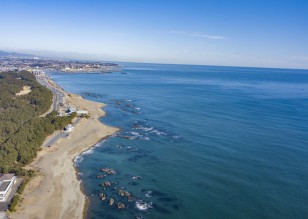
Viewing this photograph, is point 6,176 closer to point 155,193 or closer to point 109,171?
point 109,171

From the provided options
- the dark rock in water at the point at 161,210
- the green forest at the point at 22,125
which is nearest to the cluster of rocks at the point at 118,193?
the dark rock in water at the point at 161,210

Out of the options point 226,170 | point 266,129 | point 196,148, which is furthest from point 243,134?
point 226,170

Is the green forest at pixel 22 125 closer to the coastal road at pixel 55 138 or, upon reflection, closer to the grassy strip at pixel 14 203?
the coastal road at pixel 55 138

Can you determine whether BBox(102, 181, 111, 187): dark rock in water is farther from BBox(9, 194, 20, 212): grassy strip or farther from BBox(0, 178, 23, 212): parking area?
BBox(0, 178, 23, 212): parking area

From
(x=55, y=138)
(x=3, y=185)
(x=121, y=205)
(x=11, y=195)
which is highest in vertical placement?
(x=55, y=138)

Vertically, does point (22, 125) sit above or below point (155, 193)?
above

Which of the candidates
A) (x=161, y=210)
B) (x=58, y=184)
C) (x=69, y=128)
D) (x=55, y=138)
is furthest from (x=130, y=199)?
(x=69, y=128)
